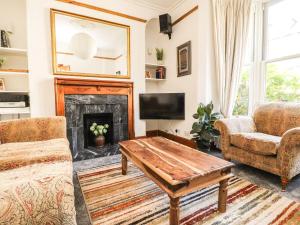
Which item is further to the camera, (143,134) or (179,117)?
(143,134)

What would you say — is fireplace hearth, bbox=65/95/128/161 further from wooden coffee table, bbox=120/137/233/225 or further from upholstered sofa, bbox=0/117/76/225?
wooden coffee table, bbox=120/137/233/225

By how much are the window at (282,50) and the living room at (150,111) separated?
15mm

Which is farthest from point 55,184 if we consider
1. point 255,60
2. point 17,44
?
point 255,60

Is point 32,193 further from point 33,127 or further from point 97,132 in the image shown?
point 97,132

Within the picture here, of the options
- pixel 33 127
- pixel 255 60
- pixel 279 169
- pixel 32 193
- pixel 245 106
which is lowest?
pixel 279 169

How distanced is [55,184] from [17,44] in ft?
9.98

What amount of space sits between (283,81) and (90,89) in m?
3.05

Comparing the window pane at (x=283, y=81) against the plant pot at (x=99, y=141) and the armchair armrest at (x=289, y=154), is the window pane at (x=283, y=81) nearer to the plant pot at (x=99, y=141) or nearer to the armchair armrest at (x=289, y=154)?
the armchair armrest at (x=289, y=154)

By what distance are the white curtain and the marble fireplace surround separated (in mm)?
1661

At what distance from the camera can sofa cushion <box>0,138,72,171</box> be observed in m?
1.33

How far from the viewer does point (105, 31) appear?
328 cm

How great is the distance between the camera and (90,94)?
3.02 meters

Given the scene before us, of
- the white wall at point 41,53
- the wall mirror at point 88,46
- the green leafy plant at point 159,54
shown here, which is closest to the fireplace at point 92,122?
the white wall at point 41,53

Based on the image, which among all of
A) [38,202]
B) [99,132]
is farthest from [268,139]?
[99,132]
